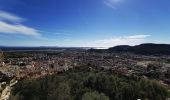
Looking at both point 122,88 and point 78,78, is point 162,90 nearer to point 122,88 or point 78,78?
point 122,88

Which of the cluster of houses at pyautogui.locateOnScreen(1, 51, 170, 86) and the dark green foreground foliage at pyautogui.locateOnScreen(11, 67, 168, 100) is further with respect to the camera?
the cluster of houses at pyautogui.locateOnScreen(1, 51, 170, 86)

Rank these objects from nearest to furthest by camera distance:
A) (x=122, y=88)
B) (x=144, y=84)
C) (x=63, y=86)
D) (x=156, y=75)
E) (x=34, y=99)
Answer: (x=34, y=99), (x=63, y=86), (x=122, y=88), (x=144, y=84), (x=156, y=75)

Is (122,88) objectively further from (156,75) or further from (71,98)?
(156,75)

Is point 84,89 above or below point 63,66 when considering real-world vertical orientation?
above

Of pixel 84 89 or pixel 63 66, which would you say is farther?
pixel 63 66

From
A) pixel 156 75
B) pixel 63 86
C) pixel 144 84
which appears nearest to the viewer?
pixel 63 86

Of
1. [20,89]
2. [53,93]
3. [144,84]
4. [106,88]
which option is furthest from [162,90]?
[20,89]

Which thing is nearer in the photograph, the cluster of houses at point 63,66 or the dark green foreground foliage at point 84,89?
the dark green foreground foliage at point 84,89

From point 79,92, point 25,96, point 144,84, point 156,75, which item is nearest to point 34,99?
point 25,96

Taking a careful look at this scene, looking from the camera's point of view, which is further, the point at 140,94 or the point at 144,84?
the point at 144,84
